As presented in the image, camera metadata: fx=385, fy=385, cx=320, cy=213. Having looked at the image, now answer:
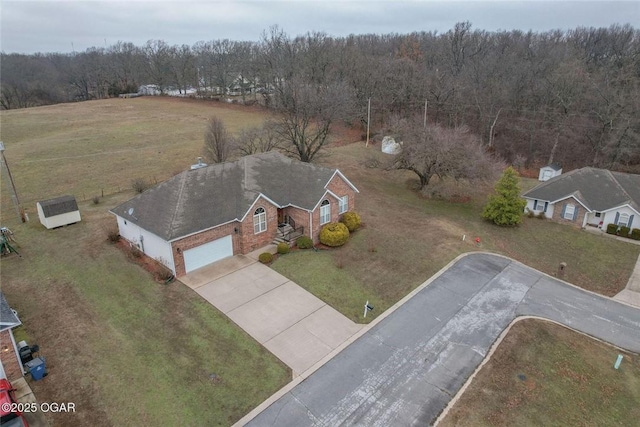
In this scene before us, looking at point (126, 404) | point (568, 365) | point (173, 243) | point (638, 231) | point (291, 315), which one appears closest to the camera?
point (126, 404)

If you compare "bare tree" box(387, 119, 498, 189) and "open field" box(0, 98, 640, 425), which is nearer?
"open field" box(0, 98, 640, 425)

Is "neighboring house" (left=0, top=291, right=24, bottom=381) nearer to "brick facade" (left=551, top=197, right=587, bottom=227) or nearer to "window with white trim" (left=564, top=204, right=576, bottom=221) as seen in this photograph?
"brick facade" (left=551, top=197, right=587, bottom=227)

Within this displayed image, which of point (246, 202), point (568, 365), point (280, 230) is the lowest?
point (568, 365)

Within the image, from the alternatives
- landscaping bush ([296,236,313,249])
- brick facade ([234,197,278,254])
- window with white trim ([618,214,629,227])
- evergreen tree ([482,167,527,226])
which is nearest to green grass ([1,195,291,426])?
brick facade ([234,197,278,254])

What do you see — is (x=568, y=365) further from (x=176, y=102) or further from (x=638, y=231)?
(x=176, y=102)

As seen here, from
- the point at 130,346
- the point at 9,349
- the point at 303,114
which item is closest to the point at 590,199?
the point at 303,114

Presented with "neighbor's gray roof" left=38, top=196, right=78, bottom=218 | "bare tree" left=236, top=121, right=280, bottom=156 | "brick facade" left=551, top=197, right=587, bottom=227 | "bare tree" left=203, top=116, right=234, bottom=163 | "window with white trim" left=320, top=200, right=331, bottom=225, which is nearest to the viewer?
"window with white trim" left=320, top=200, right=331, bottom=225

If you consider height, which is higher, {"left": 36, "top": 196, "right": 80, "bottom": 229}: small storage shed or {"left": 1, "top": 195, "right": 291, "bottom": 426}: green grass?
{"left": 36, "top": 196, "right": 80, "bottom": 229}: small storage shed

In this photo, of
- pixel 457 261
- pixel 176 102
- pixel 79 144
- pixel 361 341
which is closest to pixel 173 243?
pixel 361 341
